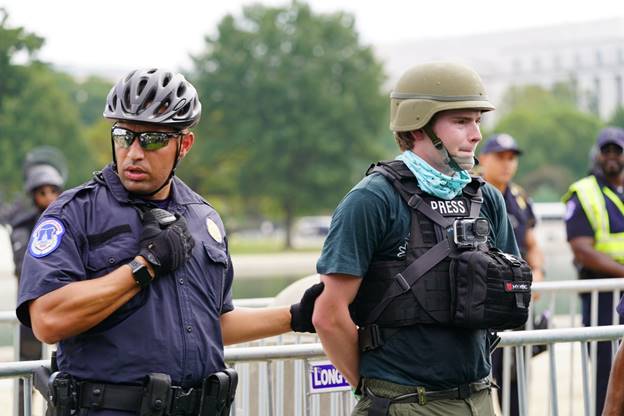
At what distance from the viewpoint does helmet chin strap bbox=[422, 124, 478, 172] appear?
3967 mm

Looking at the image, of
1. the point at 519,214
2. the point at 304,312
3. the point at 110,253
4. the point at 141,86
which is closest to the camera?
the point at 110,253

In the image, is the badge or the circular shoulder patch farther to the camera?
the badge

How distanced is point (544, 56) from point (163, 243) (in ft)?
402

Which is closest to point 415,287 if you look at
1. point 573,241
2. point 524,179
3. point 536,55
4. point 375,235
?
point 375,235

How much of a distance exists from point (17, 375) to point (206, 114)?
208 feet

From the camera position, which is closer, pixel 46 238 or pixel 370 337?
pixel 46 238

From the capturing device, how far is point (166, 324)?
3.62m

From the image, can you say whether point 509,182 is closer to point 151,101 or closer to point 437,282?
point 437,282

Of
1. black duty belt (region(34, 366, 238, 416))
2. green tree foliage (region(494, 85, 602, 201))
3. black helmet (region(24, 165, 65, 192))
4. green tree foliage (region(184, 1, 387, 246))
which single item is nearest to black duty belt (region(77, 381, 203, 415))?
black duty belt (region(34, 366, 238, 416))

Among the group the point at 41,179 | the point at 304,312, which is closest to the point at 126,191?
the point at 304,312

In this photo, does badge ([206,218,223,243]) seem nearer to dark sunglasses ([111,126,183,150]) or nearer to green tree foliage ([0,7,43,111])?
dark sunglasses ([111,126,183,150])

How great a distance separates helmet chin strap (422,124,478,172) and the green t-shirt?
0.83 ft

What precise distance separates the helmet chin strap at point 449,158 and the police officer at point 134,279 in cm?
88

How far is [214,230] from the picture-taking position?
3996 millimetres
